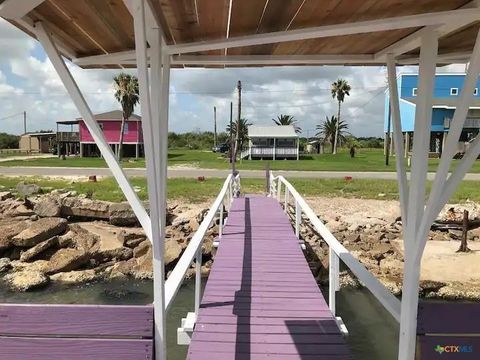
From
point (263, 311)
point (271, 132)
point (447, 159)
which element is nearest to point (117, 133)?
point (271, 132)

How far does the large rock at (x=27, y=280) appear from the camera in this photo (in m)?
13.6

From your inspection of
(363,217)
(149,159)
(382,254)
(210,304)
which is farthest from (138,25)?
(363,217)

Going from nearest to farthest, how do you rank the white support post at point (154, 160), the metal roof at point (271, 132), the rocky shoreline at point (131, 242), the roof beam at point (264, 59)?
the white support post at point (154, 160) < the roof beam at point (264, 59) < the rocky shoreline at point (131, 242) < the metal roof at point (271, 132)

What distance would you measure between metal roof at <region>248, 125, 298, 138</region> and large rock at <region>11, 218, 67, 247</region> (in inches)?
1345

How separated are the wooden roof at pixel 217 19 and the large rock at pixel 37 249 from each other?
12.9m

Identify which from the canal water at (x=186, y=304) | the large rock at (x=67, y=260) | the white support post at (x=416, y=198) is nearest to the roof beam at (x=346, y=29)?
the white support post at (x=416, y=198)

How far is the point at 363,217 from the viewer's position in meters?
19.7

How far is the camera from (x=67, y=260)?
1497cm

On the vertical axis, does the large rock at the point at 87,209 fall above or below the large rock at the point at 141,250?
above

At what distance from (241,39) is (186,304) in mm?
9444

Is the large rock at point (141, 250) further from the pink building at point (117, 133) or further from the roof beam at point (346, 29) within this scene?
the pink building at point (117, 133)

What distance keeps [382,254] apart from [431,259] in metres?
1.38

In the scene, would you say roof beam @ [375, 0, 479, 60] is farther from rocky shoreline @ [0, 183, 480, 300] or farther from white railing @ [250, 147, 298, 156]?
white railing @ [250, 147, 298, 156]

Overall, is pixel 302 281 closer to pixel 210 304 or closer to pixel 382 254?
pixel 210 304
